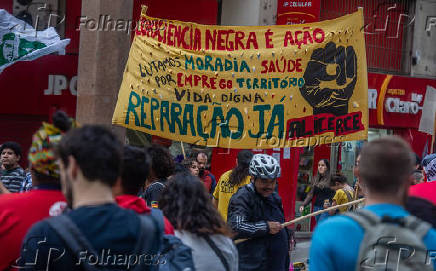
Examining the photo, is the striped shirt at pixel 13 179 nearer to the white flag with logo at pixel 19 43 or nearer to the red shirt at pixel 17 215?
the white flag with logo at pixel 19 43

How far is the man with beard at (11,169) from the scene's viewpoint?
812 centimetres

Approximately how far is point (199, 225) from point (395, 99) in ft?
41.1

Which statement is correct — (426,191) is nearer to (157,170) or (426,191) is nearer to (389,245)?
(157,170)

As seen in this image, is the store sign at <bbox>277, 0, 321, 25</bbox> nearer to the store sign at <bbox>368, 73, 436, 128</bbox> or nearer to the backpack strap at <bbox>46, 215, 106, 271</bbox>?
the store sign at <bbox>368, 73, 436, 128</bbox>

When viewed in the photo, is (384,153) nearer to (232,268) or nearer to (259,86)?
(232,268)

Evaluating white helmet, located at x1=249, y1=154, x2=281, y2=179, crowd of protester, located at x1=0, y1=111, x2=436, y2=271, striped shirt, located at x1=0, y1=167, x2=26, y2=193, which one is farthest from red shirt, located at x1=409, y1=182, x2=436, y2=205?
striped shirt, located at x1=0, y1=167, x2=26, y2=193

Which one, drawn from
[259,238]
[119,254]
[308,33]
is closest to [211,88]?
[308,33]

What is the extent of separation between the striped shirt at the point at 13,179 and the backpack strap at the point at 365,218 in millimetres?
6016

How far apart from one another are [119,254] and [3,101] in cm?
920

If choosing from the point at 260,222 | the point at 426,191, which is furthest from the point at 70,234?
the point at 426,191

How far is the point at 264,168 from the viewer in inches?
227

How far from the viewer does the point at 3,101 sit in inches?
456

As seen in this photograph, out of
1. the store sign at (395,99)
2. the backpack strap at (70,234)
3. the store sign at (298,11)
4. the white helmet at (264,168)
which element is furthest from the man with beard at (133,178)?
the store sign at (395,99)

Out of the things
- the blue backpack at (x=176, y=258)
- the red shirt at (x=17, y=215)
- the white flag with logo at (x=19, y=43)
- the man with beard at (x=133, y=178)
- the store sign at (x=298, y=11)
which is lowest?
the blue backpack at (x=176, y=258)
